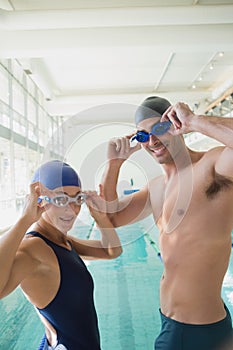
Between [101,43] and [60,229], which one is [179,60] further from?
[60,229]

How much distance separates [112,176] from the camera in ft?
5.16

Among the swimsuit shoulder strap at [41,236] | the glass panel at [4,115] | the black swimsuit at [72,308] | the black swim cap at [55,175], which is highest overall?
→ the glass panel at [4,115]

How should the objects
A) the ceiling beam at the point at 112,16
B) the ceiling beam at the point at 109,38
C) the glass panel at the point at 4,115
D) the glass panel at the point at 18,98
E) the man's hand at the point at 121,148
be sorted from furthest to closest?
the glass panel at the point at 18,98, the glass panel at the point at 4,115, the ceiling beam at the point at 109,38, the ceiling beam at the point at 112,16, the man's hand at the point at 121,148

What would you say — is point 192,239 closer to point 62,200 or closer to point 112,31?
point 62,200

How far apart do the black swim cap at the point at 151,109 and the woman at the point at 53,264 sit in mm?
360

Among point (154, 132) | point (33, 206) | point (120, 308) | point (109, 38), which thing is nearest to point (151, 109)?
point (154, 132)

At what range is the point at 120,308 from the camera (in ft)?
12.1

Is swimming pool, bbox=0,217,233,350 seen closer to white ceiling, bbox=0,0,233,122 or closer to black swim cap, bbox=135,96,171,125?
black swim cap, bbox=135,96,171,125

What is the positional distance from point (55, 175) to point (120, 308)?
2.86 m

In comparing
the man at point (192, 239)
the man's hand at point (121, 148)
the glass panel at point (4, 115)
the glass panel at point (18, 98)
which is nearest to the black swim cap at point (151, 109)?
the man at point (192, 239)

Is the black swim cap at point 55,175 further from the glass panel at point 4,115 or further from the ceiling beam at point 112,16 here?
the glass panel at point 4,115

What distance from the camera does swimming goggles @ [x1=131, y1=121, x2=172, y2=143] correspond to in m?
1.29

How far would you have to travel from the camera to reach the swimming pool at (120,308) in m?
3.01

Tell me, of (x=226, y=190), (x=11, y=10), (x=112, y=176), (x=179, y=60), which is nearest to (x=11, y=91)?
(x=11, y=10)
